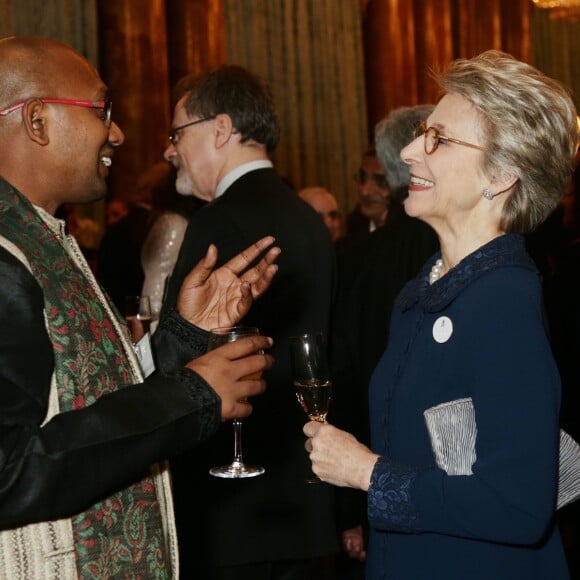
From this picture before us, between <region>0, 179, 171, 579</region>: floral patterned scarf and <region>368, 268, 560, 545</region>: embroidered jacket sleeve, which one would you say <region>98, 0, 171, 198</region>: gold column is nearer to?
<region>0, 179, 171, 579</region>: floral patterned scarf

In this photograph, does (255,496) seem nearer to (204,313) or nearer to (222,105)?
(204,313)

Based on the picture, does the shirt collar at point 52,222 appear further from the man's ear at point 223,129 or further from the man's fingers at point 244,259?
the man's ear at point 223,129

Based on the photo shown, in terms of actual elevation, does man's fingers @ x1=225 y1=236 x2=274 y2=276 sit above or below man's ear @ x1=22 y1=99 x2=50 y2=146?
below

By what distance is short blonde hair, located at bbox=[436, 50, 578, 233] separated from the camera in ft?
6.21

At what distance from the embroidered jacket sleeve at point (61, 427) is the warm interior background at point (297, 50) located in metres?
4.95

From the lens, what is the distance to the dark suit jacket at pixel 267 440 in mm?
2615

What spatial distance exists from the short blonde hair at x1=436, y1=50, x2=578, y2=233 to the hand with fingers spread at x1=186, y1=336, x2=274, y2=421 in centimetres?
64

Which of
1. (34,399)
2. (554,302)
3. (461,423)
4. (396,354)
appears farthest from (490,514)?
(554,302)

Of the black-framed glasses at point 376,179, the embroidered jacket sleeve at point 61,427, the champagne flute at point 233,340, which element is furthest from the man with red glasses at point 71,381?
the black-framed glasses at point 376,179

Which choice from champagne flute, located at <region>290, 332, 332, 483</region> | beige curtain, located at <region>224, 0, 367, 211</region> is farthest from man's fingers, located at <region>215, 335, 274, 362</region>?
beige curtain, located at <region>224, 0, 367, 211</region>

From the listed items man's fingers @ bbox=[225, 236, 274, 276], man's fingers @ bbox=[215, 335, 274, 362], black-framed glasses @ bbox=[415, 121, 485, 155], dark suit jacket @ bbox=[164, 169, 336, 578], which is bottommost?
dark suit jacket @ bbox=[164, 169, 336, 578]

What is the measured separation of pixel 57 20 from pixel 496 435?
5587 millimetres

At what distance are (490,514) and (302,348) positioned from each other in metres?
0.53

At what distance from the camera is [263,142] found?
3.07m
